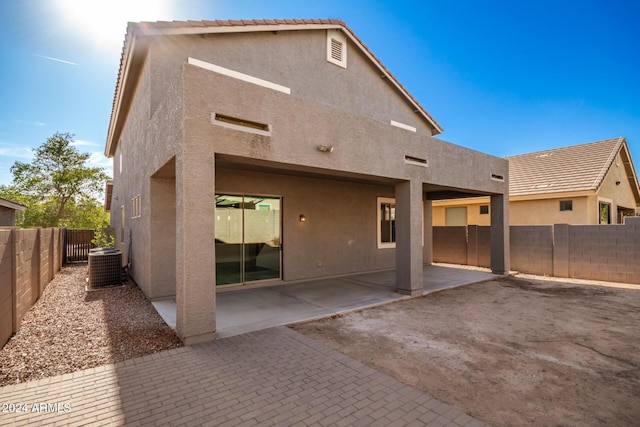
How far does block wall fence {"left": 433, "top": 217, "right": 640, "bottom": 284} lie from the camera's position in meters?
9.88

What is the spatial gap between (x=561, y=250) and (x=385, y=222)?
6301 mm

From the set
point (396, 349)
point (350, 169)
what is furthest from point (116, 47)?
point (396, 349)

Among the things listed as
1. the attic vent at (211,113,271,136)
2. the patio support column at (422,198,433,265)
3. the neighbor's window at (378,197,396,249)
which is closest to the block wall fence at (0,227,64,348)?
the attic vent at (211,113,271,136)

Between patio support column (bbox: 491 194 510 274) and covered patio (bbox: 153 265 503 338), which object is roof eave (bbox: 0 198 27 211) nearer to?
covered patio (bbox: 153 265 503 338)

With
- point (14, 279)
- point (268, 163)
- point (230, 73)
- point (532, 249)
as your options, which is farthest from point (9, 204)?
point (532, 249)

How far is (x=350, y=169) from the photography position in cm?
652

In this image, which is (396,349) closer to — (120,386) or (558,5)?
(120,386)

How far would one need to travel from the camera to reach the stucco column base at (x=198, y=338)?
4609mm

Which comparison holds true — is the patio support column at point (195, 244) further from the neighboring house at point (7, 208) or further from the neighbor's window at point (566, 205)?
the neighbor's window at point (566, 205)

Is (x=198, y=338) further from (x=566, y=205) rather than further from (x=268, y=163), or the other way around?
(x=566, y=205)

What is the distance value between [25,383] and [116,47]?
9301 mm

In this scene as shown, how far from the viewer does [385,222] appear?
12.2 meters

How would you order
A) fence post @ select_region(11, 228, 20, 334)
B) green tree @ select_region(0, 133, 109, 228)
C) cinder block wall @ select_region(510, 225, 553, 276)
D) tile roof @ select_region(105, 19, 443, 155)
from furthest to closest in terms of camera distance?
green tree @ select_region(0, 133, 109, 228) → cinder block wall @ select_region(510, 225, 553, 276) → tile roof @ select_region(105, 19, 443, 155) → fence post @ select_region(11, 228, 20, 334)

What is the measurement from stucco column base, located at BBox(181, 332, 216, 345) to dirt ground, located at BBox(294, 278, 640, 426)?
5.20ft
